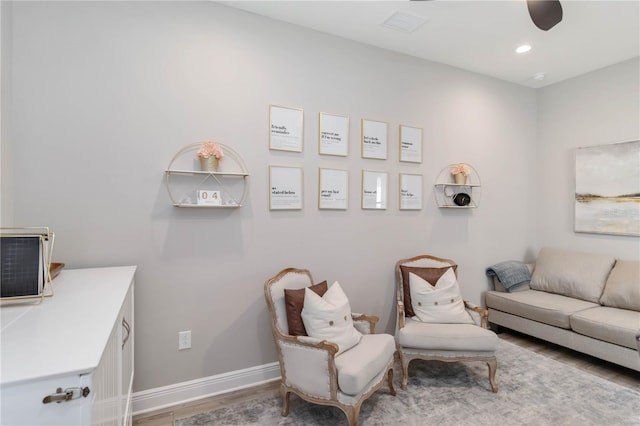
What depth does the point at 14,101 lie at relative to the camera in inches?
76.4

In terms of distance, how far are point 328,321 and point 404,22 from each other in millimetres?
2373

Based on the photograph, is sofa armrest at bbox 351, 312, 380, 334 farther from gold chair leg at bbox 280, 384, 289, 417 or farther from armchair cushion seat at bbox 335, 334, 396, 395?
gold chair leg at bbox 280, 384, 289, 417

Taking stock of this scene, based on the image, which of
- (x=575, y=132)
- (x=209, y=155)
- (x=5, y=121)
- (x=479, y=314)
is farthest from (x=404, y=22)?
(x=5, y=121)

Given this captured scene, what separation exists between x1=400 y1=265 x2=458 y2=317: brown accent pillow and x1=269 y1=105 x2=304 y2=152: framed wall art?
147cm

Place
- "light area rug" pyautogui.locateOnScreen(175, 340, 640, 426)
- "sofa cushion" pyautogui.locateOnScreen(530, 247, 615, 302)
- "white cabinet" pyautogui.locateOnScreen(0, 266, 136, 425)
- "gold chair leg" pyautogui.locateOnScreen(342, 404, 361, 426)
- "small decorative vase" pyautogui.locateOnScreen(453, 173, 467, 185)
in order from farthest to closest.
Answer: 1. "small decorative vase" pyautogui.locateOnScreen(453, 173, 467, 185)
2. "sofa cushion" pyautogui.locateOnScreen(530, 247, 615, 302)
3. "light area rug" pyautogui.locateOnScreen(175, 340, 640, 426)
4. "gold chair leg" pyautogui.locateOnScreen(342, 404, 361, 426)
5. "white cabinet" pyautogui.locateOnScreen(0, 266, 136, 425)

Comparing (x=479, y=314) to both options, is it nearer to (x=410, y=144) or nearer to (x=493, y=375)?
(x=493, y=375)

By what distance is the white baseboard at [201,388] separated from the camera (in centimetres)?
223

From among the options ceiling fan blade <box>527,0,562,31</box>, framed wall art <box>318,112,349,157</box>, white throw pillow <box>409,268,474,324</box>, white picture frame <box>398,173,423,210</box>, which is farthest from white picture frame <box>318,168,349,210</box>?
ceiling fan blade <box>527,0,562,31</box>

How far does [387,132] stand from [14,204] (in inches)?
110

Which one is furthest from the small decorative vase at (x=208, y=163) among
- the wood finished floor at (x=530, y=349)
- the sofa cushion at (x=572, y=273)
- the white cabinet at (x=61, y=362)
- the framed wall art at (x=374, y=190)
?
the sofa cushion at (x=572, y=273)

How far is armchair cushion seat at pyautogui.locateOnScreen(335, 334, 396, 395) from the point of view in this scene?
1.92 meters

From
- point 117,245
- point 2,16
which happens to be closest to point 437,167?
point 117,245

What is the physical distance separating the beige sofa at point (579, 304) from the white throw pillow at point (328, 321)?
2.10 meters

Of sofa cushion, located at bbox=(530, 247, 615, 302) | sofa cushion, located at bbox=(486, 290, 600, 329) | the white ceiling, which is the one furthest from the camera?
sofa cushion, located at bbox=(530, 247, 615, 302)
